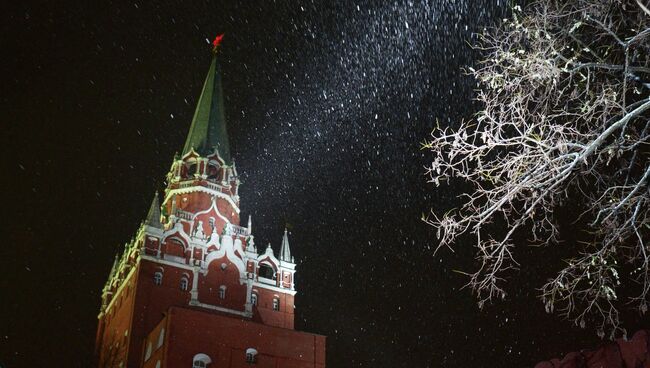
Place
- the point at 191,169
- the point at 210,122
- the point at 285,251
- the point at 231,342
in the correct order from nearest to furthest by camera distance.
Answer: the point at 231,342, the point at 285,251, the point at 191,169, the point at 210,122

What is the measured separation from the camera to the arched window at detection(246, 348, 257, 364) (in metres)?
31.5

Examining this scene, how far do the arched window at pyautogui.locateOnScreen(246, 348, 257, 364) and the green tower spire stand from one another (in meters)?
15.2

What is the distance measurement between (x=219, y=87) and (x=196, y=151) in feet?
28.1

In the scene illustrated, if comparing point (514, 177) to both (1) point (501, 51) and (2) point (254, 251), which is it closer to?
(1) point (501, 51)

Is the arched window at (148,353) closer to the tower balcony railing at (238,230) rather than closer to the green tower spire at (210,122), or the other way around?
the tower balcony railing at (238,230)

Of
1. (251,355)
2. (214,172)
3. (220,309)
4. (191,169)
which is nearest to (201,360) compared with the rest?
(251,355)

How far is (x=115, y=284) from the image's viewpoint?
1644 inches

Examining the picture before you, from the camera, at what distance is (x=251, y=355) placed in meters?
31.7

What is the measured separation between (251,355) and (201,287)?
6037mm

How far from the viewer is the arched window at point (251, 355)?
103 feet

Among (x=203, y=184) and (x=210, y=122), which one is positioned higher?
(x=210, y=122)

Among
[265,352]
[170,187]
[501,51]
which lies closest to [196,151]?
[170,187]

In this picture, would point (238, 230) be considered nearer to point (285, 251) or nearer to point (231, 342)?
point (285, 251)

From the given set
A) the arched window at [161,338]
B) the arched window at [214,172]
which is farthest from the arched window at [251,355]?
the arched window at [214,172]
